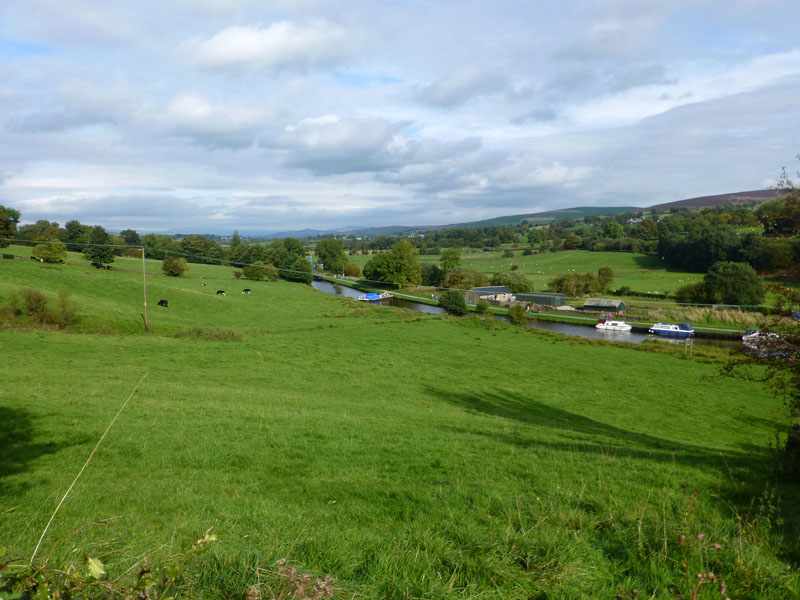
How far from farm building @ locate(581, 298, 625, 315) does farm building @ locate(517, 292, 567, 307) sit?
5169 mm

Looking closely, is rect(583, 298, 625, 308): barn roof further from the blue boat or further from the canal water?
the blue boat

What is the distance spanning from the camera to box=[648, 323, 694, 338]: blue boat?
58.4 metres

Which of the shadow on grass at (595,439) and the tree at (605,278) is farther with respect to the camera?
the tree at (605,278)

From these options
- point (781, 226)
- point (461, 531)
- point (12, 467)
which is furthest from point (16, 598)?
point (781, 226)

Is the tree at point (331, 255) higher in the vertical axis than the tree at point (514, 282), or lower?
higher

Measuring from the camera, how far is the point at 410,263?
328ft

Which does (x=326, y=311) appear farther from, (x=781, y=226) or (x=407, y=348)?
(x=781, y=226)

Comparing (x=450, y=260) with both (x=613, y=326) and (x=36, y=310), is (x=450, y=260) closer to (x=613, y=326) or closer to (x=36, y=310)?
(x=613, y=326)

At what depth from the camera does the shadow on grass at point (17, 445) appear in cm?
775

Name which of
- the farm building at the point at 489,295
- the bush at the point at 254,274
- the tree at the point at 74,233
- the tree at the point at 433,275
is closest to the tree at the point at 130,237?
the tree at the point at 74,233

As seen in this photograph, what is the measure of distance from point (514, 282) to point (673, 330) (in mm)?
36778

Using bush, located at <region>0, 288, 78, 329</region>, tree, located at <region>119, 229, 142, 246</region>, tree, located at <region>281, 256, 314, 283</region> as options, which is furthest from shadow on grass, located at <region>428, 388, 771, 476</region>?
tree, located at <region>119, 229, 142, 246</region>

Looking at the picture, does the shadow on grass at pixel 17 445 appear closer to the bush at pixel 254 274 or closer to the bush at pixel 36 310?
the bush at pixel 36 310

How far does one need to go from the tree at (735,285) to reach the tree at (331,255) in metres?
91.4
